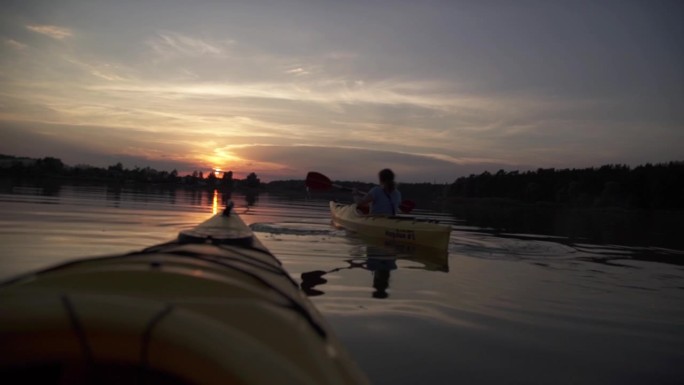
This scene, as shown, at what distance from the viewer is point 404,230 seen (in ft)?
32.9

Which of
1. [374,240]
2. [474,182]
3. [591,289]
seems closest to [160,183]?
[474,182]

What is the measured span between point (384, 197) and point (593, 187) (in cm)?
7210

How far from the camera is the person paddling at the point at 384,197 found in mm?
10750

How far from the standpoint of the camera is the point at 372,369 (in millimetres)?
3320

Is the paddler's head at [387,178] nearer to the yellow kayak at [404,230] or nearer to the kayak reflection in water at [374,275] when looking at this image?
the yellow kayak at [404,230]

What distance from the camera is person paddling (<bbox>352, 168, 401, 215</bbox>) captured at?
10.8m

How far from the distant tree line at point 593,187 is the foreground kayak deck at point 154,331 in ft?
230

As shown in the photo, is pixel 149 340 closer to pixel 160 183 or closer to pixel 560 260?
pixel 560 260

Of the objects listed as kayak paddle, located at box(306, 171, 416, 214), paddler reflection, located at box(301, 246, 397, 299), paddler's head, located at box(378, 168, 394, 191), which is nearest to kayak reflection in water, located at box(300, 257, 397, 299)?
paddler reflection, located at box(301, 246, 397, 299)

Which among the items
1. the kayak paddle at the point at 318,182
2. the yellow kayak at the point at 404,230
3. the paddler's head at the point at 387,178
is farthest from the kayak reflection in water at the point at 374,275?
the kayak paddle at the point at 318,182

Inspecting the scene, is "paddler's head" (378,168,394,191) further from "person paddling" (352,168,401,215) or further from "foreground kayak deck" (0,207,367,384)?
"foreground kayak deck" (0,207,367,384)

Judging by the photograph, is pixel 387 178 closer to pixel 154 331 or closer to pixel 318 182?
pixel 318 182

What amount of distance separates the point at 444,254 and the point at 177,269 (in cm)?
744

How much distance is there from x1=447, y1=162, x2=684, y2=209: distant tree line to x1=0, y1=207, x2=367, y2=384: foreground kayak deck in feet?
230
